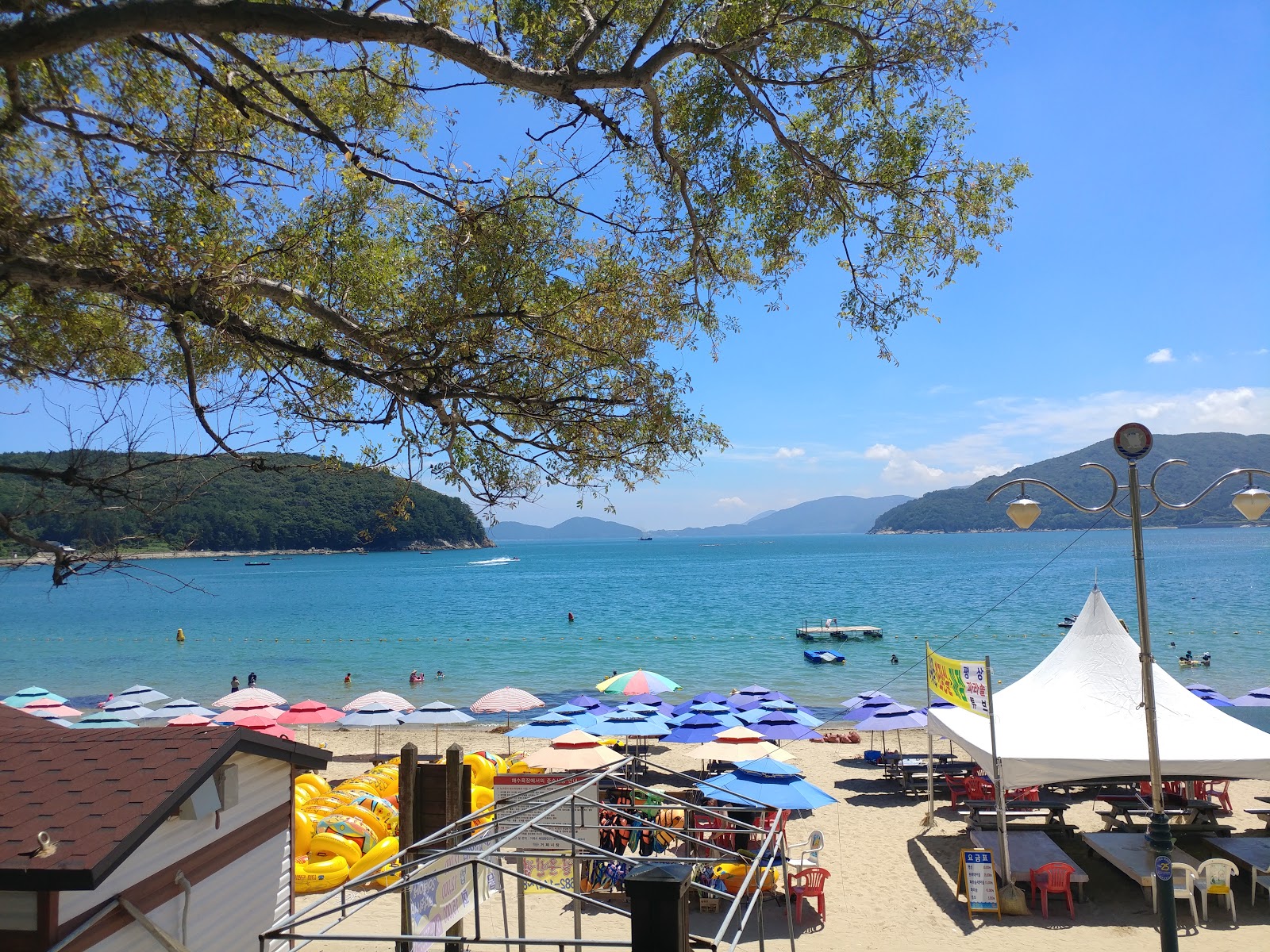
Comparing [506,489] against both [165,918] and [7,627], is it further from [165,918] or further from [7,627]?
[7,627]

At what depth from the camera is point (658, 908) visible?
2.96m

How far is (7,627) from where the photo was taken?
6644cm

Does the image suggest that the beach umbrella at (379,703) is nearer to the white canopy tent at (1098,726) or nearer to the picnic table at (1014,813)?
the white canopy tent at (1098,726)

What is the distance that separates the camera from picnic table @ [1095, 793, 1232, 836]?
37.9 ft

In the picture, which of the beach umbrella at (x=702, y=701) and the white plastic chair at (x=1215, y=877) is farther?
the beach umbrella at (x=702, y=701)


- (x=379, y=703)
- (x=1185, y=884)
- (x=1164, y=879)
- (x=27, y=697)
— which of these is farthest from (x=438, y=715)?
(x=1164, y=879)

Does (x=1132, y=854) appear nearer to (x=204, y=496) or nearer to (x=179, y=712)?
(x=204, y=496)

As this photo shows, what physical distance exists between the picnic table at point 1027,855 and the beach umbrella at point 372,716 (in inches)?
487

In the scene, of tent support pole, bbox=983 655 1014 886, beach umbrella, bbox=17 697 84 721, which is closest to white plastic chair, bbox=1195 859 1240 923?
tent support pole, bbox=983 655 1014 886

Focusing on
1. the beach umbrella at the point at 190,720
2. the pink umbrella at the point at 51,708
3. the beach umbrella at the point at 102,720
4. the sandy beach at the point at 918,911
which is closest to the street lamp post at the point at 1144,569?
the sandy beach at the point at 918,911

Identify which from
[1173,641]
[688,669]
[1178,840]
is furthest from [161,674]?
[1173,641]

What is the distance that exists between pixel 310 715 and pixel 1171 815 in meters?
17.0

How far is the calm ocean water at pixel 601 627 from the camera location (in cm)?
3644

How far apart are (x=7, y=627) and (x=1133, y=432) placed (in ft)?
270
